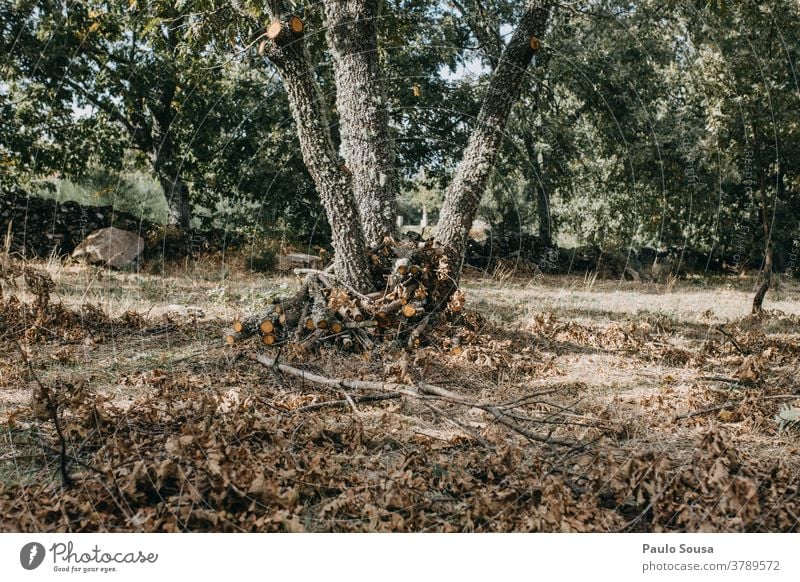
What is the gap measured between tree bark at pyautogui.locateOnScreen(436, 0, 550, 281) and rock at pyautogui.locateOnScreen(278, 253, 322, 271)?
6.07m

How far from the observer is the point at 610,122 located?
13641mm

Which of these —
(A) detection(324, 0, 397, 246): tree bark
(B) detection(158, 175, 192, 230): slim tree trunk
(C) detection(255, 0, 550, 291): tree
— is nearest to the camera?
(C) detection(255, 0, 550, 291): tree

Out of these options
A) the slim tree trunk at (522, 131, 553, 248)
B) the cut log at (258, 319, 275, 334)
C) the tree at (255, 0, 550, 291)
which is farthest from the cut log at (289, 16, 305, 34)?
the slim tree trunk at (522, 131, 553, 248)

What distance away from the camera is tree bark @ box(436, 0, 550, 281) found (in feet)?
20.7

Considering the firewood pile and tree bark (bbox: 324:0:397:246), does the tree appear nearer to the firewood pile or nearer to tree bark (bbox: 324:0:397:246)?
tree bark (bbox: 324:0:397:246)

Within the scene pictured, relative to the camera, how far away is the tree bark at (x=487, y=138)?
6312mm

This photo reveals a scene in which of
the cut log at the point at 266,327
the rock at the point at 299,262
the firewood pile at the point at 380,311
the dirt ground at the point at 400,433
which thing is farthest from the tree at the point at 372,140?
the rock at the point at 299,262

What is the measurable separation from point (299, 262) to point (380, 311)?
22.9 ft

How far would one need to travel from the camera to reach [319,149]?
536 centimetres

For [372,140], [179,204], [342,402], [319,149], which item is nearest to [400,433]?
[342,402]

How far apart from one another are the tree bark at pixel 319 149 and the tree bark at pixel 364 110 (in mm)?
605

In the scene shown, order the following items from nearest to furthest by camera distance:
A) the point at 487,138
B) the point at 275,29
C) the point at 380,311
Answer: the point at 275,29, the point at 380,311, the point at 487,138

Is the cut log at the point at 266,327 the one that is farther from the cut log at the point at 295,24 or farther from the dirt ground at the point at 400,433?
the cut log at the point at 295,24

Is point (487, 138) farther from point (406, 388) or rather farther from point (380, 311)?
point (406, 388)
